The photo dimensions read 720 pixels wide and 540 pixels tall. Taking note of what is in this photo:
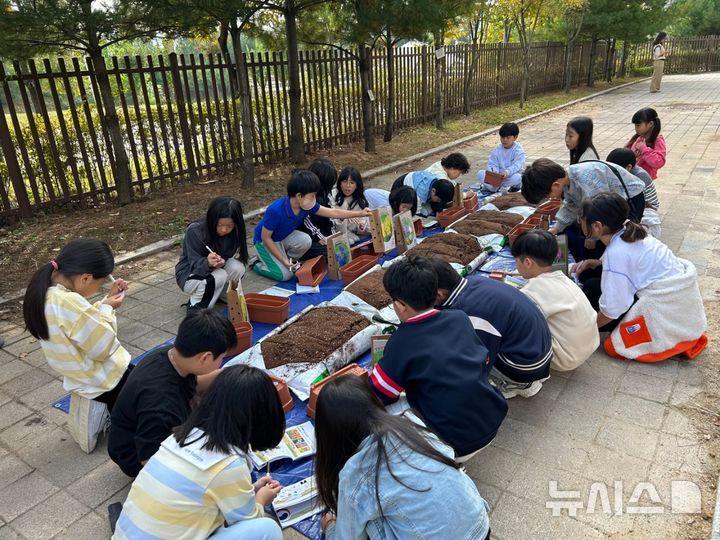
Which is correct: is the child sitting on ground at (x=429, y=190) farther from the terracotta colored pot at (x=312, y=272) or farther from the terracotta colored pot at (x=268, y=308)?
the terracotta colored pot at (x=268, y=308)

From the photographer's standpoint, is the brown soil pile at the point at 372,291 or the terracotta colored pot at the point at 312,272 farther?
the terracotta colored pot at the point at 312,272

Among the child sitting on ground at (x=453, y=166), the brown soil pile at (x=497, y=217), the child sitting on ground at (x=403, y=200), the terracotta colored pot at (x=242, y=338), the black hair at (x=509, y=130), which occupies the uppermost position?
the black hair at (x=509, y=130)

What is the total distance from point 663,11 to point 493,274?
2130cm

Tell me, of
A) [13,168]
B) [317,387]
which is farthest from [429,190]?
[13,168]

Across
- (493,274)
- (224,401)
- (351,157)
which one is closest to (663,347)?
(493,274)

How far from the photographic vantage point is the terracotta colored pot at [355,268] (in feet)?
14.2

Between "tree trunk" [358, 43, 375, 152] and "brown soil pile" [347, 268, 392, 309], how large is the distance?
6413 millimetres

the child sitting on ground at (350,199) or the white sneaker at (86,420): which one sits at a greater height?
the child sitting on ground at (350,199)

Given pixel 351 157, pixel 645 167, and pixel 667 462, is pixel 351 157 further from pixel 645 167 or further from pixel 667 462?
pixel 667 462

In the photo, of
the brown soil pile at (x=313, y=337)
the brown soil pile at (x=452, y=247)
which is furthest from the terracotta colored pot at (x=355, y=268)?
the brown soil pile at (x=313, y=337)

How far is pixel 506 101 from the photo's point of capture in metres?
16.5

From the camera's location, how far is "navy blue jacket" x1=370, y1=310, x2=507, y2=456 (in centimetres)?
207

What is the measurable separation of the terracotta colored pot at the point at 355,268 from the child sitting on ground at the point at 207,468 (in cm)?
266

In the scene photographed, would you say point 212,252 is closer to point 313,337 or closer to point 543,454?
point 313,337
